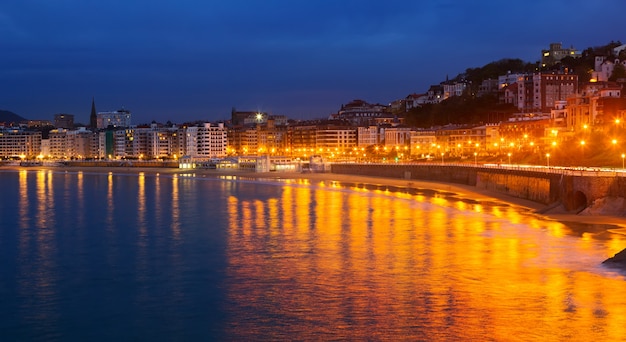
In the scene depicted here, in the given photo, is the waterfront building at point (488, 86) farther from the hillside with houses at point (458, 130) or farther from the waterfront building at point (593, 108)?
the waterfront building at point (593, 108)

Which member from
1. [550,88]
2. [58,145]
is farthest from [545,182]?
[58,145]

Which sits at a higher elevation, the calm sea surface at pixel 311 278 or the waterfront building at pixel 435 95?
the waterfront building at pixel 435 95

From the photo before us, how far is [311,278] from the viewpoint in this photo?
18.6 metres

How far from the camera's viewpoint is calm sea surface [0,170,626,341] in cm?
1423

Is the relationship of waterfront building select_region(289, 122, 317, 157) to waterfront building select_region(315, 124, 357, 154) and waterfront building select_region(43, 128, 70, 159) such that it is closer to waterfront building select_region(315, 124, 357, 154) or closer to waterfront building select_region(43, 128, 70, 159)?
waterfront building select_region(315, 124, 357, 154)

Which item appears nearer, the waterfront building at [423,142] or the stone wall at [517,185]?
the stone wall at [517,185]

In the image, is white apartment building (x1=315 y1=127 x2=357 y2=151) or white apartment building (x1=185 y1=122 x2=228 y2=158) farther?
white apartment building (x1=185 y1=122 x2=228 y2=158)

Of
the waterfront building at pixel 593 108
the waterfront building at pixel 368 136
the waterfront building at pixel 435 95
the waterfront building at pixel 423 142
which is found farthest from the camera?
the waterfront building at pixel 435 95

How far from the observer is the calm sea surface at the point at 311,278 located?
1423 centimetres

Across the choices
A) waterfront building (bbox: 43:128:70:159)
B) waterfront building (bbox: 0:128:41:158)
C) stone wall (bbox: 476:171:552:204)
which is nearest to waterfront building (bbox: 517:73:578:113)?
stone wall (bbox: 476:171:552:204)

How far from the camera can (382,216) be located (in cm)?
3403

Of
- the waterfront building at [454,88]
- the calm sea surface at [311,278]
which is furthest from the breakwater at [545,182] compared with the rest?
the waterfront building at [454,88]

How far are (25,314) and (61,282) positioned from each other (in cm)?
321

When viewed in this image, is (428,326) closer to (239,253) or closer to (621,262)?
(621,262)
